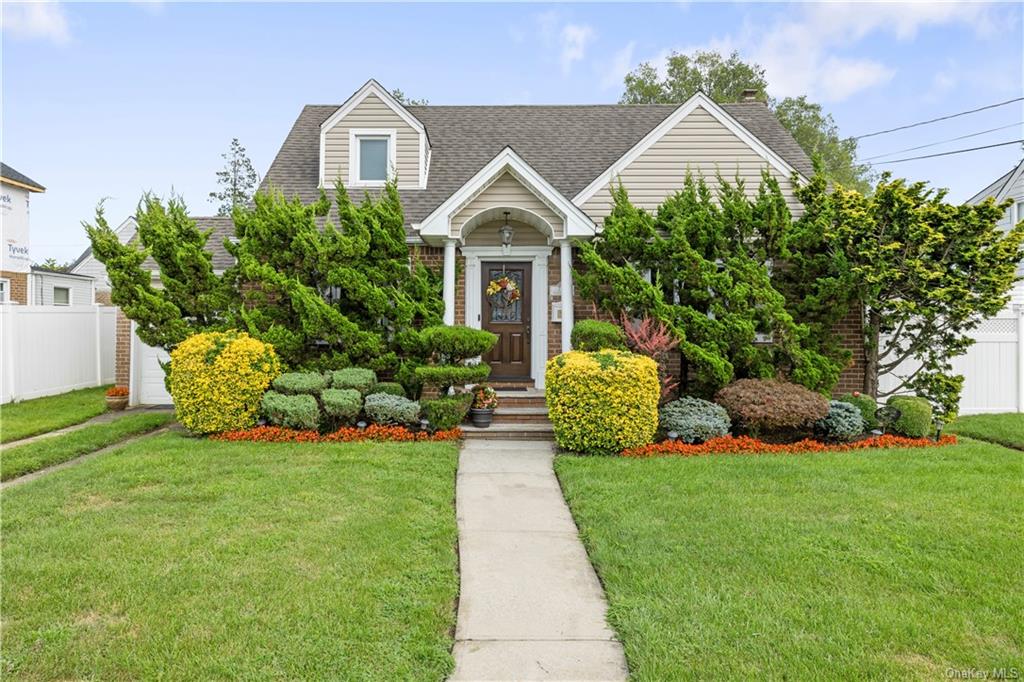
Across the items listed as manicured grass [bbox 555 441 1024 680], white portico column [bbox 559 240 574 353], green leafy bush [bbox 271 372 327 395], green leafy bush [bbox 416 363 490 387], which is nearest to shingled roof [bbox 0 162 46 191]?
green leafy bush [bbox 271 372 327 395]

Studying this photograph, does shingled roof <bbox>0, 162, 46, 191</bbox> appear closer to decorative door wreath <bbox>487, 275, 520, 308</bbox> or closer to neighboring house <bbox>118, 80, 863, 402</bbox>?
neighboring house <bbox>118, 80, 863, 402</bbox>

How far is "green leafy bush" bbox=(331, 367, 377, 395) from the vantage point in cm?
850

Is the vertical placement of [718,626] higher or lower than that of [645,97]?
lower

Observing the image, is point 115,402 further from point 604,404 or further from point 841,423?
point 841,423

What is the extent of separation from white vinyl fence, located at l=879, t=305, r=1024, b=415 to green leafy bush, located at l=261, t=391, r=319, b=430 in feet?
32.7

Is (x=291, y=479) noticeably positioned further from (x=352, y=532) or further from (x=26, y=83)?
(x=26, y=83)

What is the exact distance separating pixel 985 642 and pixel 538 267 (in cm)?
812

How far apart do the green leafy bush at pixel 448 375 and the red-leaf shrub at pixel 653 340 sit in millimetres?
2341

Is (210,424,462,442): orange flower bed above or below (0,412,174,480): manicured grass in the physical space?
above

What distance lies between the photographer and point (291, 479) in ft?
19.6

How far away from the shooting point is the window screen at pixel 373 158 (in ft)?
39.4

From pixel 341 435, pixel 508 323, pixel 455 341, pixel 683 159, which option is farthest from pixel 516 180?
pixel 341 435

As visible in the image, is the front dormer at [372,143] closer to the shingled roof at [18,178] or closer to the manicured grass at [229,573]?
the manicured grass at [229,573]

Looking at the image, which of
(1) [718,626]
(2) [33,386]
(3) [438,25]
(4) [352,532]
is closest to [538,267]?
(3) [438,25]
